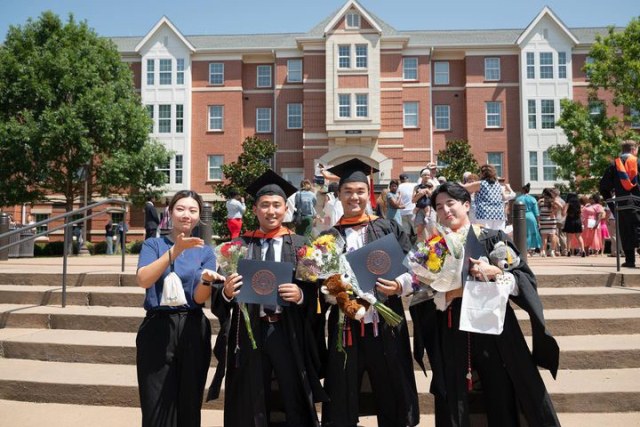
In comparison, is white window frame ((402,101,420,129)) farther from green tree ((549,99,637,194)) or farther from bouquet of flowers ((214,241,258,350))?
bouquet of flowers ((214,241,258,350))

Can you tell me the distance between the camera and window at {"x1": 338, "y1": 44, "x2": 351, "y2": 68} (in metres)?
33.9

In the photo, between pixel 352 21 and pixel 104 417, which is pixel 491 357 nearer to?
pixel 104 417

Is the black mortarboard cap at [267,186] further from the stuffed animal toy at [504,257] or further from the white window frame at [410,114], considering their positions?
the white window frame at [410,114]

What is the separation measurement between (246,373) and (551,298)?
4715 millimetres

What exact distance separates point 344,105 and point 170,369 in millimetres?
31400

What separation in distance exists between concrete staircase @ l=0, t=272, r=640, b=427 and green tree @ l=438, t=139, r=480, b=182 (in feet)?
77.7

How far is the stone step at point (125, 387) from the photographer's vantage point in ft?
15.8

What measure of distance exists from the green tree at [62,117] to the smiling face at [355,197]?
23843 millimetres

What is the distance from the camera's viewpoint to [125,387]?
5.13m

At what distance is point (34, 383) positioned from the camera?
17.3 feet

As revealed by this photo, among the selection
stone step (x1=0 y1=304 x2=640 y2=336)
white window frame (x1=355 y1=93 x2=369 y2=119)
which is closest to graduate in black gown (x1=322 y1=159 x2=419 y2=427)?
stone step (x1=0 y1=304 x2=640 y2=336)

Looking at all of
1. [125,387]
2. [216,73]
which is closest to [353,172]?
[125,387]

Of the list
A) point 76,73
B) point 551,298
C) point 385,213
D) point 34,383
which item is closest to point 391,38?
point 76,73

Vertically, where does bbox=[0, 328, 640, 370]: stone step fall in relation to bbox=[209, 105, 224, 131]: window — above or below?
below
